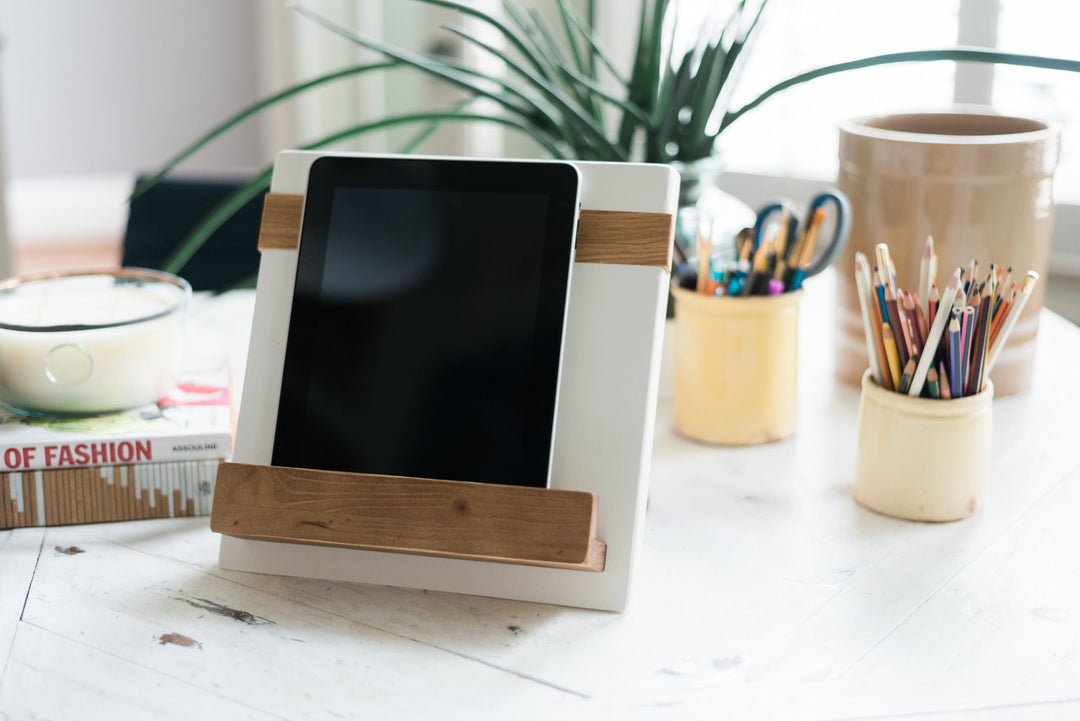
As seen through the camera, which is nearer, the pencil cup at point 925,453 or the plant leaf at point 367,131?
the pencil cup at point 925,453

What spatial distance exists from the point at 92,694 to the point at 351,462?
0.18 metres

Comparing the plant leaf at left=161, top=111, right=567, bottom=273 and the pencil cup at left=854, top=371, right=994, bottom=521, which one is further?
the plant leaf at left=161, top=111, right=567, bottom=273

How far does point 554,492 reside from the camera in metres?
0.54

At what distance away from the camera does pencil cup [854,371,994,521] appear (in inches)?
25.5

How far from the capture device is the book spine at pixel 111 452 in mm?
653

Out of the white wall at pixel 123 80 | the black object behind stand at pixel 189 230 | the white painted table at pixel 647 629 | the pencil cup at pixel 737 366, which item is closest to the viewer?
the white painted table at pixel 647 629

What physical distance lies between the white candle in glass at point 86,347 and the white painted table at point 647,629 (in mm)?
91

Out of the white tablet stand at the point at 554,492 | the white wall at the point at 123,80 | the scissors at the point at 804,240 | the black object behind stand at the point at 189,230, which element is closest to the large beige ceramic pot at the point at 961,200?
the scissors at the point at 804,240

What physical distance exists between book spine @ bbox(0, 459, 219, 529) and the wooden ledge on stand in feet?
0.34

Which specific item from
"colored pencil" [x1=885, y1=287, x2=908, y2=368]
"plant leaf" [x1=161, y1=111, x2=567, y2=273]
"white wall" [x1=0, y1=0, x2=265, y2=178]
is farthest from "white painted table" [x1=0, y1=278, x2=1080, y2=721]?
"white wall" [x1=0, y1=0, x2=265, y2=178]

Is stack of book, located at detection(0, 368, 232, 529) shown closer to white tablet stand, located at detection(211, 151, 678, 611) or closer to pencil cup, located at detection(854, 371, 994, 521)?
white tablet stand, located at detection(211, 151, 678, 611)

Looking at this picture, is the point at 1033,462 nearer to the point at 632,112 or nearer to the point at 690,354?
the point at 690,354

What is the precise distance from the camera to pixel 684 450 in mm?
783

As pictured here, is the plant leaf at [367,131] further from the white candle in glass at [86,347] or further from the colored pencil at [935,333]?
the colored pencil at [935,333]
